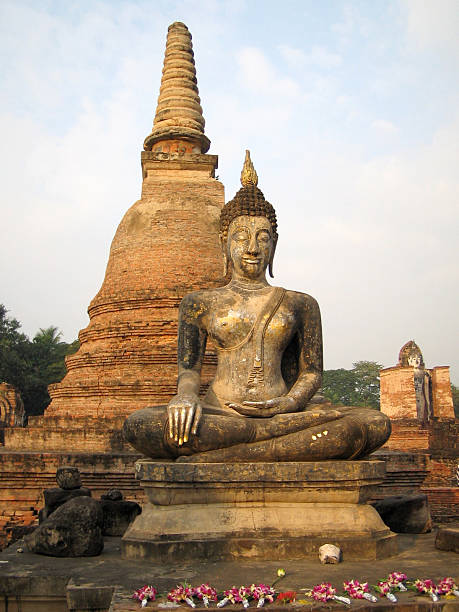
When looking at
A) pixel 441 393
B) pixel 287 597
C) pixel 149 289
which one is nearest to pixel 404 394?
pixel 441 393

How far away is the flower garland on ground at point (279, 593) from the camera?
11.0ft

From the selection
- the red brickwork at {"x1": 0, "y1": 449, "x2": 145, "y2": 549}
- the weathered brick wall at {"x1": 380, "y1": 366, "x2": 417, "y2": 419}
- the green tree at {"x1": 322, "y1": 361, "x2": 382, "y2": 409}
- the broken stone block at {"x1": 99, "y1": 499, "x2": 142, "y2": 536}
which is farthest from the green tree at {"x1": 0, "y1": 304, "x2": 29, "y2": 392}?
the green tree at {"x1": 322, "y1": 361, "x2": 382, "y2": 409}

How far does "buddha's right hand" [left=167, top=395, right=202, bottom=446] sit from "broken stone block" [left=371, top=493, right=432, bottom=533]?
251cm

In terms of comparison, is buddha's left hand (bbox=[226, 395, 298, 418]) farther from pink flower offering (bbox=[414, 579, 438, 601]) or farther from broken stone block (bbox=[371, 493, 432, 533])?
Answer: pink flower offering (bbox=[414, 579, 438, 601])

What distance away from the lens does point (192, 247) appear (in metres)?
14.5

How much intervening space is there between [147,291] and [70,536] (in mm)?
9424

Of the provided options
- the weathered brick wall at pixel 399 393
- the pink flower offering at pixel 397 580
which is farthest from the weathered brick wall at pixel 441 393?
the pink flower offering at pixel 397 580

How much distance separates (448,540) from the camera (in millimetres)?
4891

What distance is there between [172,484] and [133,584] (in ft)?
3.49

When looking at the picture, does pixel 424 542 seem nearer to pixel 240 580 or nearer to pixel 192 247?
pixel 240 580

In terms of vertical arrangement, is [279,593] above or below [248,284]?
below

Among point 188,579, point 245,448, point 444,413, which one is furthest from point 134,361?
point 444,413

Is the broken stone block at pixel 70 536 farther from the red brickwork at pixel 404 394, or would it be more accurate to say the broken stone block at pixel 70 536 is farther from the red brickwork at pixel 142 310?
the red brickwork at pixel 404 394

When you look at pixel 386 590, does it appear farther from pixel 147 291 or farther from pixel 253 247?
pixel 147 291
